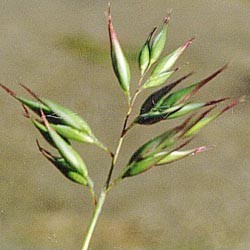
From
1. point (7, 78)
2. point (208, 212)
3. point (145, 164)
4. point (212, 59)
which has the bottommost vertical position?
point (208, 212)

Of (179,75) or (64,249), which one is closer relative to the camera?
(64,249)

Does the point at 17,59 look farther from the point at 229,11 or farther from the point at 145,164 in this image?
the point at 145,164

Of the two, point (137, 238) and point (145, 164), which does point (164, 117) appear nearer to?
point (145, 164)

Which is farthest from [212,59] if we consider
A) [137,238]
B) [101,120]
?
[137,238]

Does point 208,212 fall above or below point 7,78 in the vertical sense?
below

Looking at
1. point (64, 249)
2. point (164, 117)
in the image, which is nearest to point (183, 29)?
point (64, 249)

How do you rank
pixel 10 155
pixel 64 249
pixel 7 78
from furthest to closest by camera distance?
pixel 7 78 → pixel 10 155 → pixel 64 249

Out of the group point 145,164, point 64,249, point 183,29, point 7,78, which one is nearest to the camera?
point 145,164
